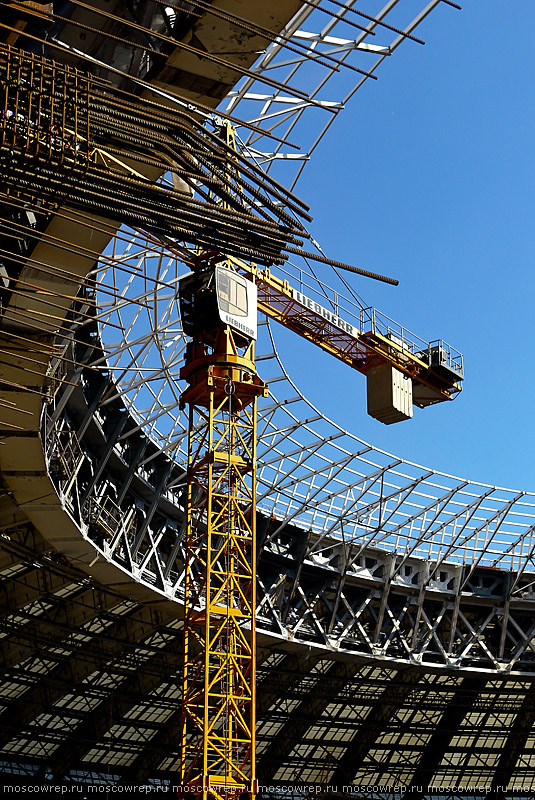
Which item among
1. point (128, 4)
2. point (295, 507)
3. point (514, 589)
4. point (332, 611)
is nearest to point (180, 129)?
point (128, 4)

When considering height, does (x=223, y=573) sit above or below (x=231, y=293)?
below

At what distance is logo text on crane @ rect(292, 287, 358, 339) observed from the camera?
33.9m

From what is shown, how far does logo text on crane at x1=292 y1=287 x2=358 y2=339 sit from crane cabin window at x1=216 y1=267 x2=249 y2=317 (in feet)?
22.6

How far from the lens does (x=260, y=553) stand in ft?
133

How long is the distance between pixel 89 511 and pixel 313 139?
43.5ft

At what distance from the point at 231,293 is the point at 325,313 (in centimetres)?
874

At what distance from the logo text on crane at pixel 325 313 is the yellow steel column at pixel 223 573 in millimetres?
6410

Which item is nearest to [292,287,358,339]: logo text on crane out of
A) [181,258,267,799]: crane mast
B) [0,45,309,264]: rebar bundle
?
[181,258,267,799]: crane mast

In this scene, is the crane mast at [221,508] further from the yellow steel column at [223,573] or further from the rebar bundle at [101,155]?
the rebar bundle at [101,155]

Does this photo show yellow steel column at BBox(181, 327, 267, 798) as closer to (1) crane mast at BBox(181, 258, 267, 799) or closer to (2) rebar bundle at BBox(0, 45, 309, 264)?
(1) crane mast at BBox(181, 258, 267, 799)

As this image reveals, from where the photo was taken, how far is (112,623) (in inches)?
1544

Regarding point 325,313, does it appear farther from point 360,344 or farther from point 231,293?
point 231,293

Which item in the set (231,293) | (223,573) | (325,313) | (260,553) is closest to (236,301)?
(231,293)

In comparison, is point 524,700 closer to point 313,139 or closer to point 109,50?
point 313,139
